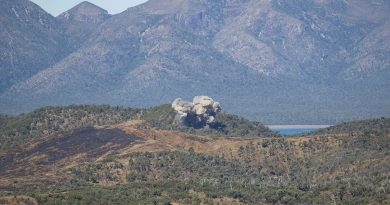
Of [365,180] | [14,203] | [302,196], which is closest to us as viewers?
[14,203]

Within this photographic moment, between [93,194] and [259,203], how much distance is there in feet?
90.9

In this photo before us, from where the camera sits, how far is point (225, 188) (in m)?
183

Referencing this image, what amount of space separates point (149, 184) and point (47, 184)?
71.4ft

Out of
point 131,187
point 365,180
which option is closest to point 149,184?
point 131,187

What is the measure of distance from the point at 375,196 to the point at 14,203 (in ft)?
192

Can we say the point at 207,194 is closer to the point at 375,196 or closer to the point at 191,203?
the point at 191,203

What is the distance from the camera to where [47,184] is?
7628 inches

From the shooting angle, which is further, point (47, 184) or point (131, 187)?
point (47, 184)

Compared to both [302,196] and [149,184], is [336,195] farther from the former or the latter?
[149,184]

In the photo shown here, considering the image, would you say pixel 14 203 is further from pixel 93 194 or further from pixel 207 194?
pixel 207 194

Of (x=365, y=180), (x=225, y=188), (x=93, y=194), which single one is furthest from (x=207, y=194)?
(x=365, y=180)

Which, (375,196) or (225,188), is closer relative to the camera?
(375,196)

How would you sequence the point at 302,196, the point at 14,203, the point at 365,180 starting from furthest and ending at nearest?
the point at 365,180, the point at 302,196, the point at 14,203

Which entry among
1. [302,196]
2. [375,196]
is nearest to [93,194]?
[302,196]
